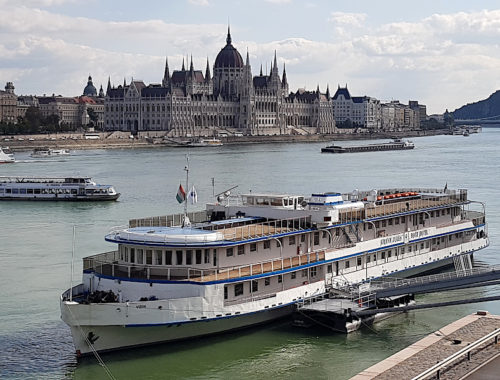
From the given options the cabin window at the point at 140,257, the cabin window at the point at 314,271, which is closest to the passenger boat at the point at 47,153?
the cabin window at the point at 314,271

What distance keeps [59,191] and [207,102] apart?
12471 centimetres

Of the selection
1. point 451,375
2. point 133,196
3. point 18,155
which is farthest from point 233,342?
point 18,155

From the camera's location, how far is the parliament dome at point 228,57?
614ft

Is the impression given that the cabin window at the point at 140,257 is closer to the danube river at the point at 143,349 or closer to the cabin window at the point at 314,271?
the danube river at the point at 143,349

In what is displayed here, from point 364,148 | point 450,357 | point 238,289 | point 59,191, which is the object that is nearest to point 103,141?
point 364,148

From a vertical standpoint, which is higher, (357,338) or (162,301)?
(162,301)

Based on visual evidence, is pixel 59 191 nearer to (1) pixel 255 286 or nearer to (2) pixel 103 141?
(1) pixel 255 286

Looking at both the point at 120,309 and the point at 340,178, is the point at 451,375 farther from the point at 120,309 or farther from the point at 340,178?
the point at 340,178

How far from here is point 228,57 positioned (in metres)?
187

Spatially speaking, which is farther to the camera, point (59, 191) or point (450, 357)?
point (59, 191)

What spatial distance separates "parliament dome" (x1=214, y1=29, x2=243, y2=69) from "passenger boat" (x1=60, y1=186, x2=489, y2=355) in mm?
162932

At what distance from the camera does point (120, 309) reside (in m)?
18.1

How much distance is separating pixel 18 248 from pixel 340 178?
38.8 m

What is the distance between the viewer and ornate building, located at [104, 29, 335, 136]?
169 meters
